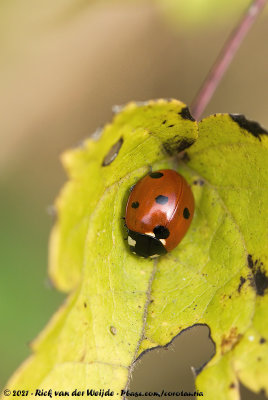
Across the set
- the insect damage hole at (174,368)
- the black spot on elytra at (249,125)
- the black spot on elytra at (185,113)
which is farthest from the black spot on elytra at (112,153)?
the insect damage hole at (174,368)

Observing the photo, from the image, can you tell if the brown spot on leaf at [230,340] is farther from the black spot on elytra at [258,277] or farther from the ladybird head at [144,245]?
the ladybird head at [144,245]

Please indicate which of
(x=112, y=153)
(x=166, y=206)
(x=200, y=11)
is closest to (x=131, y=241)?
(x=166, y=206)

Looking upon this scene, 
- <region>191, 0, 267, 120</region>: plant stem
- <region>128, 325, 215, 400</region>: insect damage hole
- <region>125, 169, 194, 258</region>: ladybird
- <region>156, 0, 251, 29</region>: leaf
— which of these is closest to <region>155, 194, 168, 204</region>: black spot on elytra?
Answer: <region>125, 169, 194, 258</region>: ladybird

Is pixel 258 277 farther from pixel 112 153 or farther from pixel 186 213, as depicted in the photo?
pixel 112 153

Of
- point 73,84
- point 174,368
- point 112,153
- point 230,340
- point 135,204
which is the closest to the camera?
point 112,153

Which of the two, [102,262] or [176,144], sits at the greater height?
[176,144]

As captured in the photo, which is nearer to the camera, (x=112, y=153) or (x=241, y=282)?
(x=112, y=153)

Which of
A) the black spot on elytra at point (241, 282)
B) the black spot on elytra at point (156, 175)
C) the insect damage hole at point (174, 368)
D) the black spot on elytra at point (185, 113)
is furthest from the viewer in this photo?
the insect damage hole at point (174, 368)
